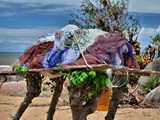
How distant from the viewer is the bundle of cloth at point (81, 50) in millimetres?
7461

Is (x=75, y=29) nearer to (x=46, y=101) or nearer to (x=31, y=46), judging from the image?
(x=31, y=46)

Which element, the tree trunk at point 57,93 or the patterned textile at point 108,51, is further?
the tree trunk at point 57,93

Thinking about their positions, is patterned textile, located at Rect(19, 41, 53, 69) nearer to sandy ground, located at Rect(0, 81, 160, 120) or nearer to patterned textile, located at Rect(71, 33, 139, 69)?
patterned textile, located at Rect(71, 33, 139, 69)

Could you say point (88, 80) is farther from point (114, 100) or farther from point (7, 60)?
point (7, 60)

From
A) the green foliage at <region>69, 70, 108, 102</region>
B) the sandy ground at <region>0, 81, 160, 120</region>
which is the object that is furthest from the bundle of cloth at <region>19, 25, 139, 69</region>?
the sandy ground at <region>0, 81, 160, 120</region>

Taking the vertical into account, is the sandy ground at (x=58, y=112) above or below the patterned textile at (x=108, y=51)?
below

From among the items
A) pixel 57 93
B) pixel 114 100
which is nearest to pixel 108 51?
pixel 114 100

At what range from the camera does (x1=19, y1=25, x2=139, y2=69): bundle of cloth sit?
7.46 m

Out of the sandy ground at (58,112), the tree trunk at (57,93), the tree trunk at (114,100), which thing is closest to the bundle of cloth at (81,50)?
the tree trunk at (114,100)

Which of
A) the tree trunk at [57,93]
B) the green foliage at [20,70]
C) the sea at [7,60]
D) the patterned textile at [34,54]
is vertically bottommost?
the sea at [7,60]

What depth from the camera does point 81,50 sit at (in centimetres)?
752

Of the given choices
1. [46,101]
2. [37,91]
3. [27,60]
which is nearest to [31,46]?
[27,60]

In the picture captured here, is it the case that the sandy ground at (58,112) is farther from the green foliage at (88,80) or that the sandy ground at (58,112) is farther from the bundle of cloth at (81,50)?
the green foliage at (88,80)

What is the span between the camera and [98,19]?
91.0ft
